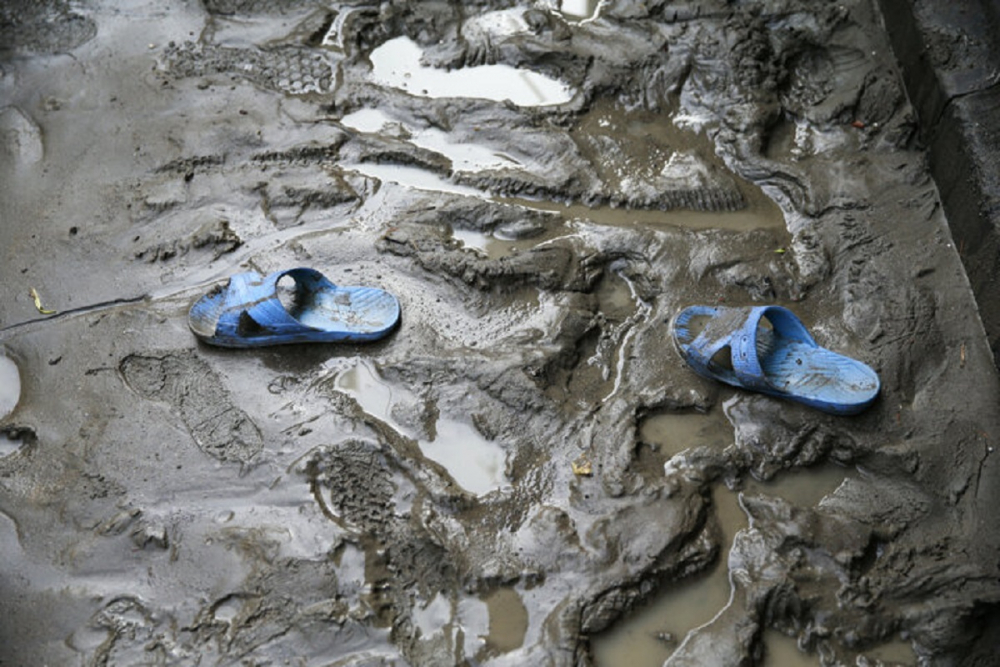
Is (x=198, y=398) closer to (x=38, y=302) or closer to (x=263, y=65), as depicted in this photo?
(x=38, y=302)

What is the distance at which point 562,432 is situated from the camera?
3004 millimetres

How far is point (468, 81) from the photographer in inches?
165

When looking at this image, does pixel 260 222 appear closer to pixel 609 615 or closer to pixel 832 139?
pixel 609 615

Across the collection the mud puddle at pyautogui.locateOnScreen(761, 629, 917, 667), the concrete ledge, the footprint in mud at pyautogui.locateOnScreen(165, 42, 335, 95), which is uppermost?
the concrete ledge

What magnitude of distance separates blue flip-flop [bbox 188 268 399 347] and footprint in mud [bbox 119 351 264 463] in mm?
140

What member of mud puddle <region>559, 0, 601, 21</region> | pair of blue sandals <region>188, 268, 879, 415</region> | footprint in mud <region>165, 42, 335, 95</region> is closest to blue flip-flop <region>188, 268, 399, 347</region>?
pair of blue sandals <region>188, 268, 879, 415</region>

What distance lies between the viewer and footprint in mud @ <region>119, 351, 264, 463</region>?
118 inches

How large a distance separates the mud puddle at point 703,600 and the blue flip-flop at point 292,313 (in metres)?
1.11

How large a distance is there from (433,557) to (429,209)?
A: 1533 millimetres

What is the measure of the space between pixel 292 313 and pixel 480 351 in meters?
0.73

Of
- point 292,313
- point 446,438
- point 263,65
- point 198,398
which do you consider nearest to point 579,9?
point 263,65

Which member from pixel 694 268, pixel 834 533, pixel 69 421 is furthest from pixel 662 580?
pixel 69 421

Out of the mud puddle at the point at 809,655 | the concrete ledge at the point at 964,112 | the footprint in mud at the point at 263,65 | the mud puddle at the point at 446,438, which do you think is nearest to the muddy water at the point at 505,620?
the mud puddle at the point at 446,438

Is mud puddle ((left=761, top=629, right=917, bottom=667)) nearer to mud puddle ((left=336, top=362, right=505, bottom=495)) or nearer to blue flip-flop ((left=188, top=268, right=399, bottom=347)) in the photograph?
mud puddle ((left=336, top=362, right=505, bottom=495))
